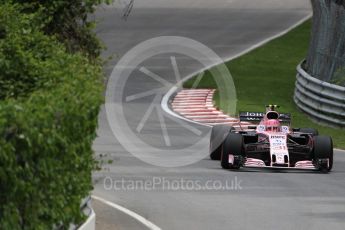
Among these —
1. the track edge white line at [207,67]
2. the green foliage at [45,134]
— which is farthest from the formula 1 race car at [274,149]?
the green foliage at [45,134]

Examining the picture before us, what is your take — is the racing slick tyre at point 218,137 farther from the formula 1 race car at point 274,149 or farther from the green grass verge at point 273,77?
the green grass verge at point 273,77

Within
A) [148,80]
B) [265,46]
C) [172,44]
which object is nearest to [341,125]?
[148,80]

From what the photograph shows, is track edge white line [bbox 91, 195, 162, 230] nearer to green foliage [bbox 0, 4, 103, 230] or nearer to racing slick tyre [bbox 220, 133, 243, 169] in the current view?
green foliage [bbox 0, 4, 103, 230]

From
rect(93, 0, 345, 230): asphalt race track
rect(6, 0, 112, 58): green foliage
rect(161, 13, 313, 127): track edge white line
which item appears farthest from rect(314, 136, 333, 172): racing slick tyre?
rect(161, 13, 313, 127): track edge white line

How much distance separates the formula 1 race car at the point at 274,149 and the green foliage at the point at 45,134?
340 inches

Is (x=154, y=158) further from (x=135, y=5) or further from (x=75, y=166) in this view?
(x=135, y=5)

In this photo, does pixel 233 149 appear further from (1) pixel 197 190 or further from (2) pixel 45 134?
(2) pixel 45 134

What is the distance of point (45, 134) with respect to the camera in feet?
27.5

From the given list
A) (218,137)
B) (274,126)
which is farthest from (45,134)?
(218,137)

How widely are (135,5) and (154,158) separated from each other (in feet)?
117

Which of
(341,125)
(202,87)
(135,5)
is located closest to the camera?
(341,125)

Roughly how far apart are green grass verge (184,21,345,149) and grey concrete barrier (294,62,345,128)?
10.5 inches

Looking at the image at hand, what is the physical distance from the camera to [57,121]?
8797 millimetres

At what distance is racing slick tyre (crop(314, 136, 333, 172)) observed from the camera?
20.8 meters
